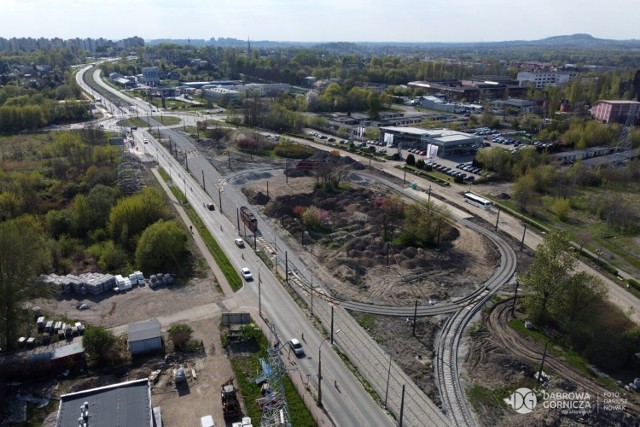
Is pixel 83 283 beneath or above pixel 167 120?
beneath

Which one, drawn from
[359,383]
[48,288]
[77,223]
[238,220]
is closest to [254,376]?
[359,383]

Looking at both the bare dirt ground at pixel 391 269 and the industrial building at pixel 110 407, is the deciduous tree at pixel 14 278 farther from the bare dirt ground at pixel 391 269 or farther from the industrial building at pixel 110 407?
the bare dirt ground at pixel 391 269

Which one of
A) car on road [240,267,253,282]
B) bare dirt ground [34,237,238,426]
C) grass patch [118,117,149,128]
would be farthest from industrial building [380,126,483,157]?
grass patch [118,117,149,128]

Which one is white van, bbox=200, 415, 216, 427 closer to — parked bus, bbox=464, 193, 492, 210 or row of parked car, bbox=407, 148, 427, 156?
parked bus, bbox=464, 193, 492, 210

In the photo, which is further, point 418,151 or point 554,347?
point 418,151

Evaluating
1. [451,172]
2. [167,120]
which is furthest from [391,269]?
[167,120]

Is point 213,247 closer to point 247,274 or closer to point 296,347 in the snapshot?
point 247,274
